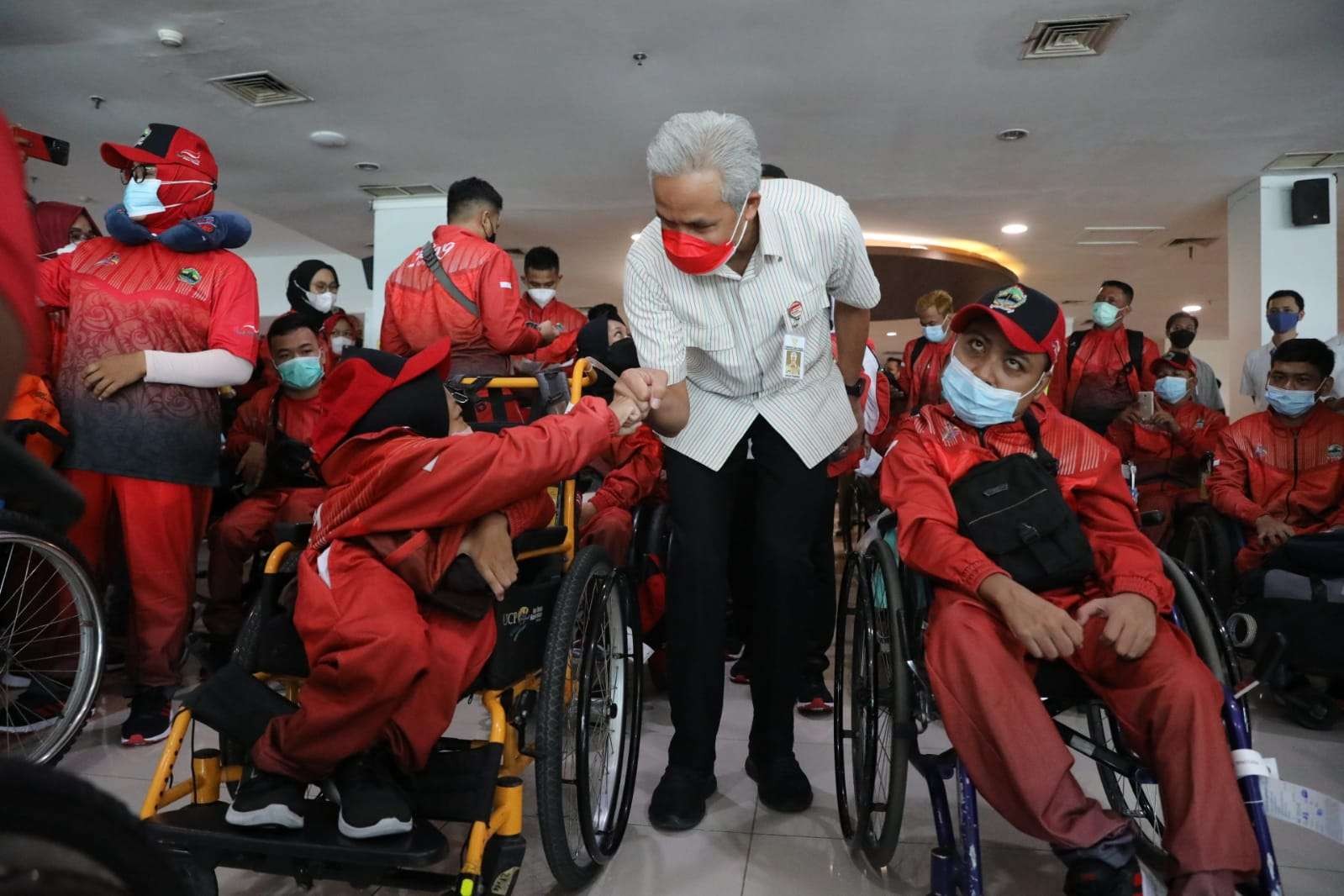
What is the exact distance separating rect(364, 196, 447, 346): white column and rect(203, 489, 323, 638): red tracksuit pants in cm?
413

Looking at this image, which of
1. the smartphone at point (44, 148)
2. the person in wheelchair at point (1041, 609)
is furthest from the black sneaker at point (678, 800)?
the smartphone at point (44, 148)

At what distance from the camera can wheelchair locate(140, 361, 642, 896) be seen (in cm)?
130

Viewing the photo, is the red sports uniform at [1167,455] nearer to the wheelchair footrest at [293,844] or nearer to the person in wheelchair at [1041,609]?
the person in wheelchair at [1041,609]

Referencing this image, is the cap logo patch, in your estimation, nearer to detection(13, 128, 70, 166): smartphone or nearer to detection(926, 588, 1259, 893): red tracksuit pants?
detection(926, 588, 1259, 893): red tracksuit pants

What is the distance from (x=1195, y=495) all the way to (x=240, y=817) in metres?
4.22

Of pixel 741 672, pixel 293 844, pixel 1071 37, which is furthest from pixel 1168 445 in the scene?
pixel 293 844

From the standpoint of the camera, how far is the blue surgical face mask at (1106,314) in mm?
5367

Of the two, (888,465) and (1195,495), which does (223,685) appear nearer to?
(888,465)

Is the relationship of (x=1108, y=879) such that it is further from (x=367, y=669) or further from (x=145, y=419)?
(x=145, y=419)

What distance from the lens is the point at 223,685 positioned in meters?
1.44

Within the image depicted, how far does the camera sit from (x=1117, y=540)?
1605 millimetres

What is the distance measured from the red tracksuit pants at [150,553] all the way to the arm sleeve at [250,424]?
0.93m

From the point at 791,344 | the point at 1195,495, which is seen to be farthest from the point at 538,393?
the point at 1195,495

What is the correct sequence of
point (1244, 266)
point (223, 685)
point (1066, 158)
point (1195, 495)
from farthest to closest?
point (1244, 266) → point (1066, 158) → point (1195, 495) → point (223, 685)
